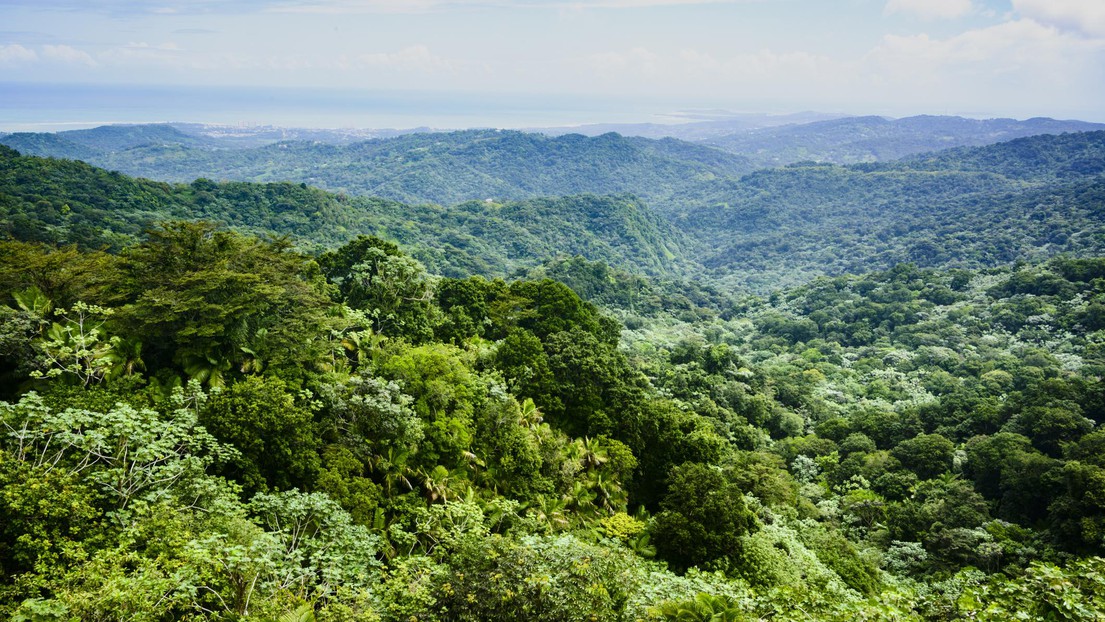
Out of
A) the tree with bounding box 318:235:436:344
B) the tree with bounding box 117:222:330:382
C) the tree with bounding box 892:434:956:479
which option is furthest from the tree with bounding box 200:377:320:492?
the tree with bounding box 892:434:956:479

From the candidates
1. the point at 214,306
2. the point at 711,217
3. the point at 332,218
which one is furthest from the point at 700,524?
the point at 711,217

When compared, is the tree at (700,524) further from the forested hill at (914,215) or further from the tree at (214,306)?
the forested hill at (914,215)

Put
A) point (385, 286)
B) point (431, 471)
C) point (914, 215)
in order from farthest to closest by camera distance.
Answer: point (914, 215), point (385, 286), point (431, 471)

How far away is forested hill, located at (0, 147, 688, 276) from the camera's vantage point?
54.1 m

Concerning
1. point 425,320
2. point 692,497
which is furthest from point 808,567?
point 425,320

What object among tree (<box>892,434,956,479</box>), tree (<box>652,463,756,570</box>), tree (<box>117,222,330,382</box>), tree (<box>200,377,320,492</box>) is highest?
tree (<box>117,222,330,382</box>)

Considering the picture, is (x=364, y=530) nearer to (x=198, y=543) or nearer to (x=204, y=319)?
(x=198, y=543)

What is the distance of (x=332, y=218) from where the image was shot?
9025 cm

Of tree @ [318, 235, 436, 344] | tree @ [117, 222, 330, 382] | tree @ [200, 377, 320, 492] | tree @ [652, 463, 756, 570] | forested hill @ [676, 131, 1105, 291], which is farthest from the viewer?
forested hill @ [676, 131, 1105, 291]

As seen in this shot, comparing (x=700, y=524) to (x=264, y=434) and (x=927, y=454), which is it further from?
(x=927, y=454)

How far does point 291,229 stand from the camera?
81.5 meters

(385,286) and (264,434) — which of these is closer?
(264,434)

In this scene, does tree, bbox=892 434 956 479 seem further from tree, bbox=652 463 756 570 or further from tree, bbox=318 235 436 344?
tree, bbox=318 235 436 344

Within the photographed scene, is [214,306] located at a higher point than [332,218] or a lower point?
higher
